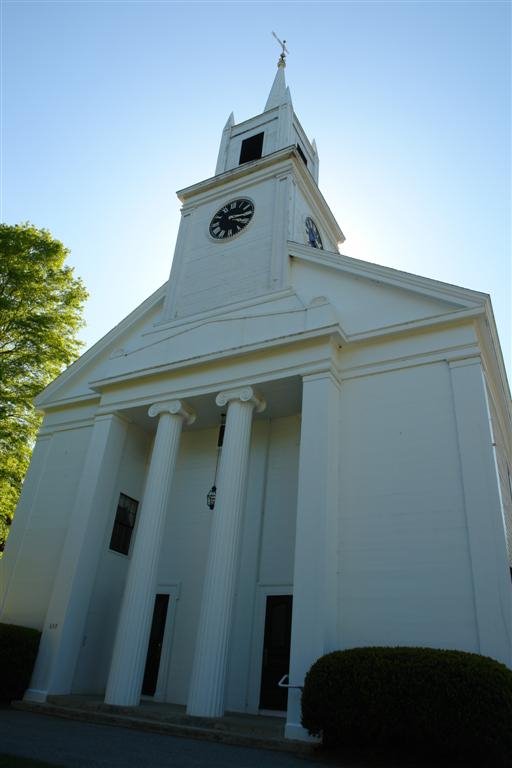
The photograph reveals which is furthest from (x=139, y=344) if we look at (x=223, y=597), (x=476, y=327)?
(x=476, y=327)

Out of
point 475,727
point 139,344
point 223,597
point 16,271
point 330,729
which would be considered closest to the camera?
point 475,727

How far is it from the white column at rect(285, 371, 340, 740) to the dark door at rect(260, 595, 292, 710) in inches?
97.0

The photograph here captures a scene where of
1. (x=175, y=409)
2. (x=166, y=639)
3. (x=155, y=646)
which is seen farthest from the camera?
(x=175, y=409)

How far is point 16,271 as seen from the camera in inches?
756

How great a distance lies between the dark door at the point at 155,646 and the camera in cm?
1457

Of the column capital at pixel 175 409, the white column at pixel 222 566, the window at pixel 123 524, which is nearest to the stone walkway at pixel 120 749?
the white column at pixel 222 566

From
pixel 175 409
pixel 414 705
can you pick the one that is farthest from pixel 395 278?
pixel 414 705

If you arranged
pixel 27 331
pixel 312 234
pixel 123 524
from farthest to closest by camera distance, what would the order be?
1. pixel 312 234
2. pixel 27 331
3. pixel 123 524

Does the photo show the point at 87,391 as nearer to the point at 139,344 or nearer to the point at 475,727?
the point at 139,344

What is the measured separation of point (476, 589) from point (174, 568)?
8.32 meters

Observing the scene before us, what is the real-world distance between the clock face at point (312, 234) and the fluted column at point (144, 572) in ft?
27.6

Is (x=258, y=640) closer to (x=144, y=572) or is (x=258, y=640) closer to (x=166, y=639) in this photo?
(x=166, y=639)

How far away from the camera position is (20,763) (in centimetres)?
670

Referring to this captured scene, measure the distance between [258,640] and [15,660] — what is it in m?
5.61
